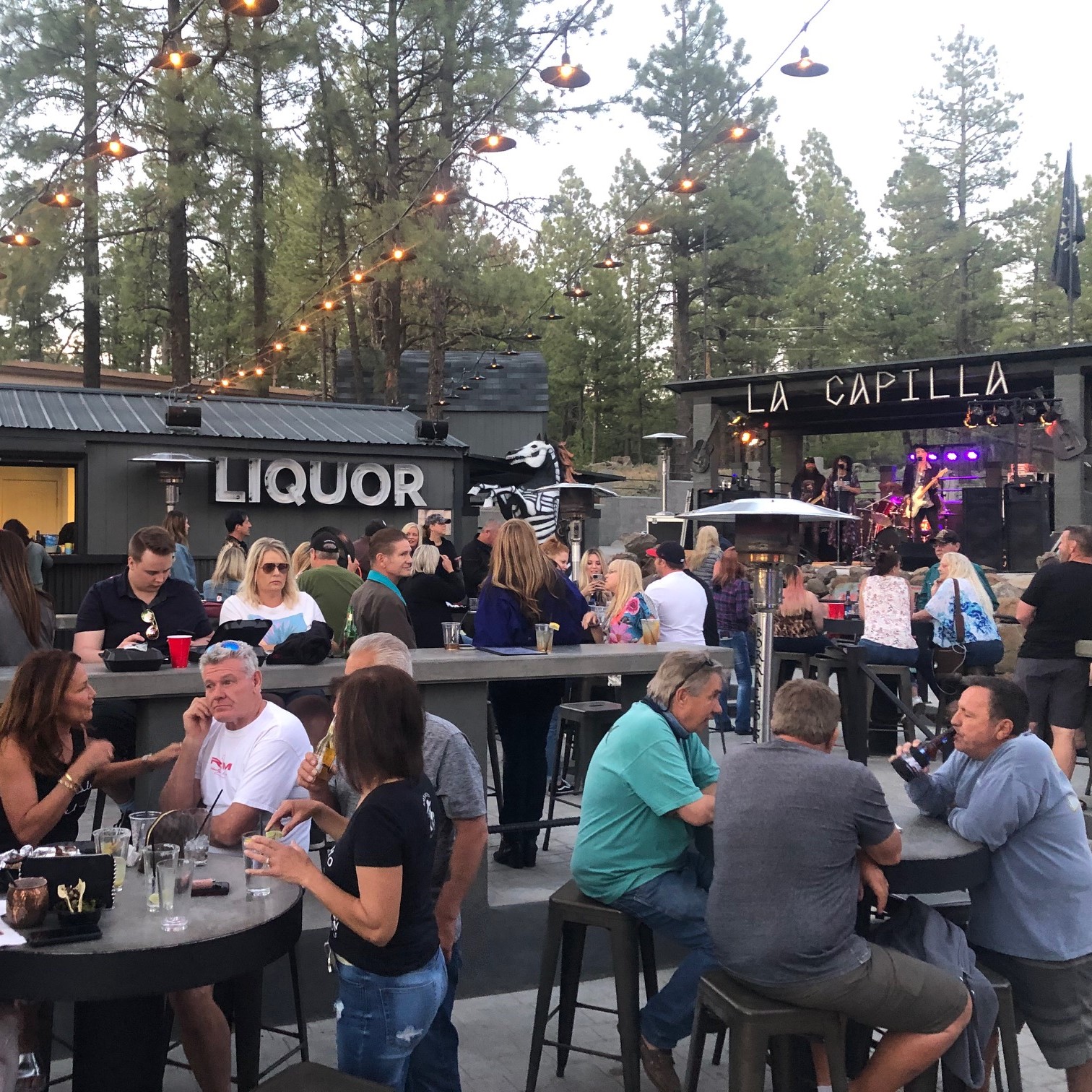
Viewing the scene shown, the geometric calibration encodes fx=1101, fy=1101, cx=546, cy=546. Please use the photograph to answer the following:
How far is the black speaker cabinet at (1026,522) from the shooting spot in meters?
19.6

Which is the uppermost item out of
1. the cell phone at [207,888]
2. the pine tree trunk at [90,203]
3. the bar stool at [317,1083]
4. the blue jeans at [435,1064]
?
the pine tree trunk at [90,203]

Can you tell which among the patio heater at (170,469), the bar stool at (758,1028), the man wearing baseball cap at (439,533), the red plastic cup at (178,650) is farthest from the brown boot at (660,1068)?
the patio heater at (170,469)

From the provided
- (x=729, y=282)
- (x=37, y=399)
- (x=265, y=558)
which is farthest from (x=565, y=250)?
(x=265, y=558)

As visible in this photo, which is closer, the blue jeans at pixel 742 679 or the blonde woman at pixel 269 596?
the blonde woman at pixel 269 596

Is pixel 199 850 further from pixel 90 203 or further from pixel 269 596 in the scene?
pixel 90 203

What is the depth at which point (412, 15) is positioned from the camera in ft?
68.5

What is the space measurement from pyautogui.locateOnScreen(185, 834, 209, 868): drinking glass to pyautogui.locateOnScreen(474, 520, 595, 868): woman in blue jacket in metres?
2.27

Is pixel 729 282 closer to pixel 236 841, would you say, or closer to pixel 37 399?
pixel 37 399

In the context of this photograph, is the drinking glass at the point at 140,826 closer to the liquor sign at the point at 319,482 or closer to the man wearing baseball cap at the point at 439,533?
the man wearing baseball cap at the point at 439,533

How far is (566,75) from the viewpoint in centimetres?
874

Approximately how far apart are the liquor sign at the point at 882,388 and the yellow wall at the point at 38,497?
38.6 feet

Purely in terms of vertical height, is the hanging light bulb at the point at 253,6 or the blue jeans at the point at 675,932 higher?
the hanging light bulb at the point at 253,6

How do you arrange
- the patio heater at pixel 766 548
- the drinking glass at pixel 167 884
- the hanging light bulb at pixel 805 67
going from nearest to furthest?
the drinking glass at pixel 167 884, the patio heater at pixel 766 548, the hanging light bulb at pixel 805 67

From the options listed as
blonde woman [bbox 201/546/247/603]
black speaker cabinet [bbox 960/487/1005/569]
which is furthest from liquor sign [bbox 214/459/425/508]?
black speaker cabinet [bbox 960/487/1005/569]
